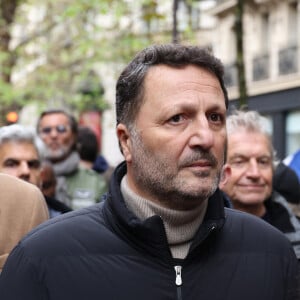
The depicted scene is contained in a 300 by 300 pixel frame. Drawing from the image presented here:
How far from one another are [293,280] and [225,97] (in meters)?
0.66

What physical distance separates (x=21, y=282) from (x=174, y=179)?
22.3 inches

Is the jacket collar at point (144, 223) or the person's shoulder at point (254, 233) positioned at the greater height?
the jacket collar at point (144, 223)

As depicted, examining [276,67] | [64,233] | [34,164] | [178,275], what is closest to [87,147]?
[34,164]

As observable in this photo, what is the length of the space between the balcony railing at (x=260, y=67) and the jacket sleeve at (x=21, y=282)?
2852cm

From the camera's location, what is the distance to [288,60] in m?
29.0

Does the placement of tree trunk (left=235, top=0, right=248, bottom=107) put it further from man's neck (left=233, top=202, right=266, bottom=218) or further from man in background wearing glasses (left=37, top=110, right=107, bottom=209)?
man's neck (left=233, top=202, right=266, bottom=218)

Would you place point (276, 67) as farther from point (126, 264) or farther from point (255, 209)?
point (126, 264)

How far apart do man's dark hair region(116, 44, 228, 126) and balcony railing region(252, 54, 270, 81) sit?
28217mm

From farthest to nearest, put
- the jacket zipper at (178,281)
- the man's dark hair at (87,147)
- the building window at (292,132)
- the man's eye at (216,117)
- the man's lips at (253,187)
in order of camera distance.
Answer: the building window at (292,132), the man's dark hair at (87,147), the man's lips at (253,187), the man's eye at (216,117), the jacket zipper at (178,281)

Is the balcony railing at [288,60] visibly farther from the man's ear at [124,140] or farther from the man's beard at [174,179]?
the man's beard at [174,179]

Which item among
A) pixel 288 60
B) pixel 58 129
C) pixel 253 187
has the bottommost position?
pixel 253 187

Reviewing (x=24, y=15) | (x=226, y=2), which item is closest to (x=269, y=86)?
(x=226, y=2)

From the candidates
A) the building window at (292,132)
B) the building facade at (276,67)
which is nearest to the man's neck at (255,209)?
the building facade at (276,67)

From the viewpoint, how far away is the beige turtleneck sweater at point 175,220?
2.82 meters
